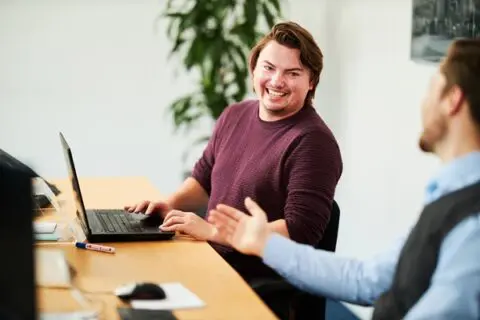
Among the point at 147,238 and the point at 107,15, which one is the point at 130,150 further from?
the point at 147,238

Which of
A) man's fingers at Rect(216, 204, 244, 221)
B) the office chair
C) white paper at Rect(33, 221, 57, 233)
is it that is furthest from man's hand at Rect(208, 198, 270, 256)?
white paper at Rect(33, 221, 57, 233)

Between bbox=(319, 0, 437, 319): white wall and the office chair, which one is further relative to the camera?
bbox=(319, 0, 437, 319): white wall

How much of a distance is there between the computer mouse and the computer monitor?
26.3 inches

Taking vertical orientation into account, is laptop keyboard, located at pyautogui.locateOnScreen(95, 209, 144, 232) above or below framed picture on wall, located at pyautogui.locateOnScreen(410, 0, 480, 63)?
below

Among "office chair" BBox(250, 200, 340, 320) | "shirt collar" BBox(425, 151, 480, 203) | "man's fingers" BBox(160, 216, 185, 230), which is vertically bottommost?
"office chair" BBox(250, 200, 340, 320)

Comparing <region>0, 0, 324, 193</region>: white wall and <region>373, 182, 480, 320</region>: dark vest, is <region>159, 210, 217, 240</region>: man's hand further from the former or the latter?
<region>0, 0, 324, 193</region>: white wall

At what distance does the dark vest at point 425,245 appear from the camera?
1.68 metres

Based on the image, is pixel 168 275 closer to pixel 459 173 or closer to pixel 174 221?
pixel 174 221

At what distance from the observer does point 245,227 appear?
2.09 metres

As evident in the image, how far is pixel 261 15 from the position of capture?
4676mm

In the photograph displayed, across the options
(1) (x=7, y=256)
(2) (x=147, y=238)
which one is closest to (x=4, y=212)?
(1) (x=7, y=256)

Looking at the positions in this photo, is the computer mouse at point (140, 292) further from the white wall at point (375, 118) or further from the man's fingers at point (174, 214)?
the white wall at point (375, 118)

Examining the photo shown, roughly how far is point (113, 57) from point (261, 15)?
819 mm

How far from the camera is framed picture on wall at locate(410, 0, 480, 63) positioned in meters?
2.99
